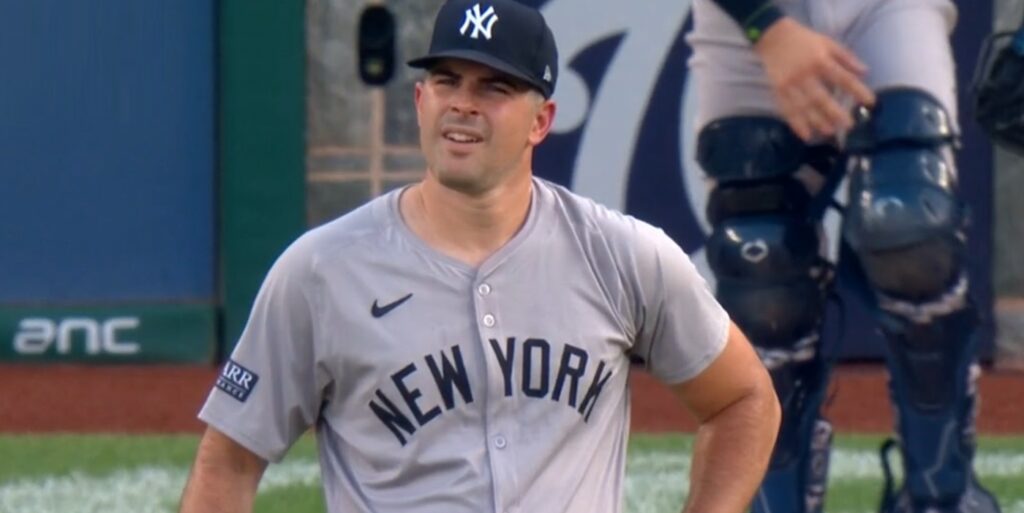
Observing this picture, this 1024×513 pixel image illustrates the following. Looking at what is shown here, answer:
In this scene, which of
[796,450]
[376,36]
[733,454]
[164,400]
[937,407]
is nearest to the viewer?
[733,454]

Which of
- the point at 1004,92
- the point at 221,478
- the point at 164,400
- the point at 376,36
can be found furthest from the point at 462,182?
the point at 376,36

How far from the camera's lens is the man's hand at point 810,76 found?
4.69 m

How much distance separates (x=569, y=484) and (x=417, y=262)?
0.39m

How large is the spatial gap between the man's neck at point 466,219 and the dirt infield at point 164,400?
4.29 metres

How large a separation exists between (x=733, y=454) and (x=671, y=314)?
0.24 m

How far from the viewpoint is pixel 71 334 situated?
373 inches

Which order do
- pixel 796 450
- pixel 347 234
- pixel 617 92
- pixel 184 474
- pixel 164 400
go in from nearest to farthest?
1. pixel 347 234
2. pixel 796 450
3. pixel 184 474
4. pixel 164 400
5. pixel 617 92

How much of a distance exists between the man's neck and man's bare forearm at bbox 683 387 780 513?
0.45m

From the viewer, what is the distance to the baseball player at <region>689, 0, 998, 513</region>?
15.5 feet

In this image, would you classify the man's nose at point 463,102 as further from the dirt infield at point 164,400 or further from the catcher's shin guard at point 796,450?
the dirt infield at point 164,400

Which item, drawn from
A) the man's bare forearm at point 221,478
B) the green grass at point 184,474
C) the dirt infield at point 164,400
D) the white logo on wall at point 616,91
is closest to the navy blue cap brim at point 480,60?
the man's bare forearm at point 221,478

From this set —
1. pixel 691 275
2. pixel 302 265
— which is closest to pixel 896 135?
pixel 691 275

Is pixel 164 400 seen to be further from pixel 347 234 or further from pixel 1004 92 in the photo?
pixel 347 234

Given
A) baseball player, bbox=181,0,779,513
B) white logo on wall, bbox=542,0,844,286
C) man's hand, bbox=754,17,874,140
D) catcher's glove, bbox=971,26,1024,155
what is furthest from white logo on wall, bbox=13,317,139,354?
baseball player, bbox=181,0,779,513
